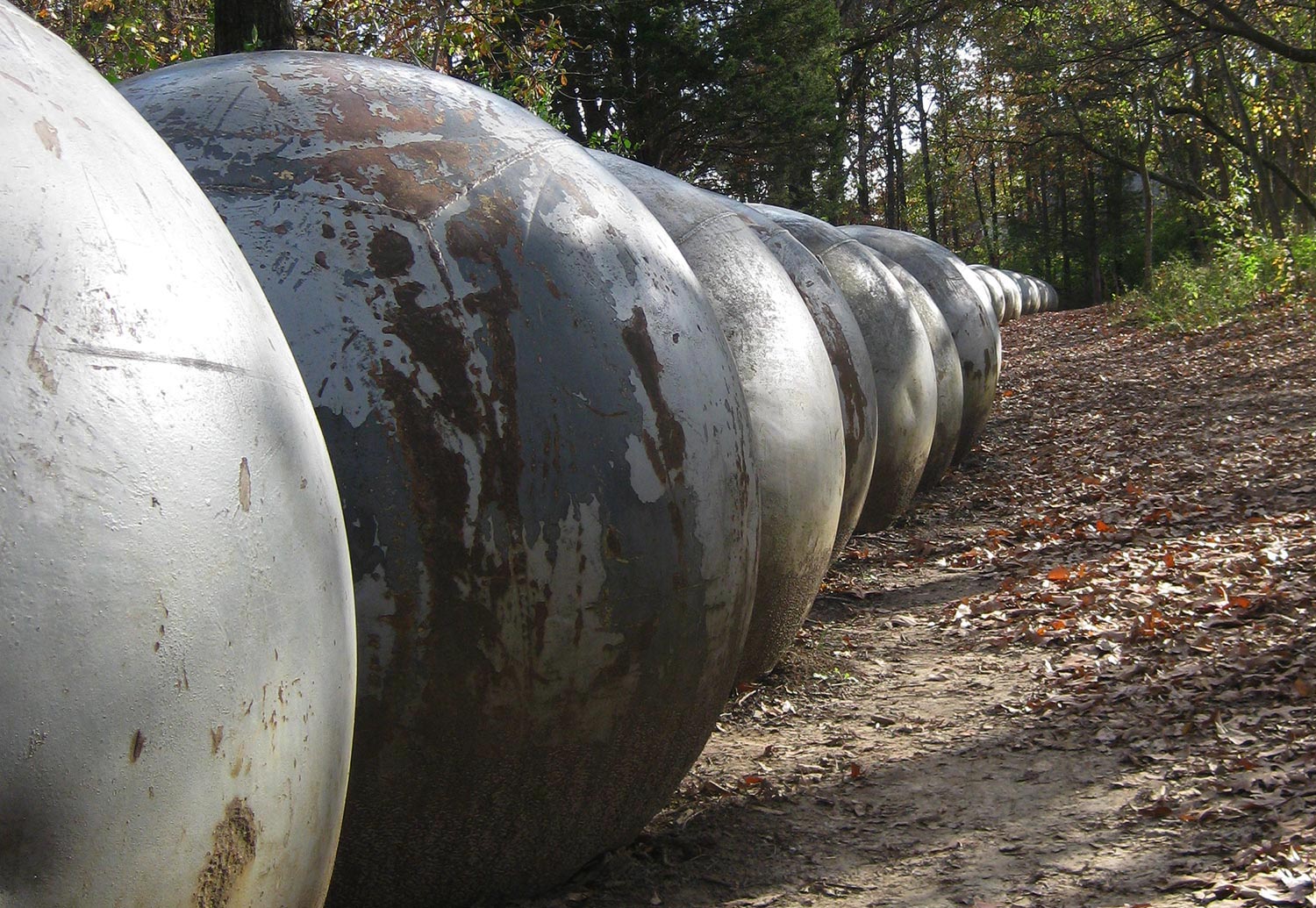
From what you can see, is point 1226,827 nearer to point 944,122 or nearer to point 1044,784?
point 1044,784

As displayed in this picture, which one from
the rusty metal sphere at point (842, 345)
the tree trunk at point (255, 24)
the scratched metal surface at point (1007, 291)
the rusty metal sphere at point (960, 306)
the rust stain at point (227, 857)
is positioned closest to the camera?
the rust stain at point (227, 857)

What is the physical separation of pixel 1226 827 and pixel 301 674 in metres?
2.74

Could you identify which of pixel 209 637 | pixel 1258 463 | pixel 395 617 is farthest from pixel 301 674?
pixel 1258 463

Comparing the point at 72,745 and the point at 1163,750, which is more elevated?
the point at 72,745

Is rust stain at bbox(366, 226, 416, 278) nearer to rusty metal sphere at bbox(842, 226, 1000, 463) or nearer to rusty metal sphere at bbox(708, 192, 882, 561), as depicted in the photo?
rusty metal sphere at bbox(708, 192, 882, 561)

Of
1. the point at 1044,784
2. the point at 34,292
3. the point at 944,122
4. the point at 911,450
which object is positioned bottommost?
the point at 1044,784

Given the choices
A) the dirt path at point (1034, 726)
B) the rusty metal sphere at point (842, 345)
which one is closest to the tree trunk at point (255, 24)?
the rusty metal sphere at point (842, 345)

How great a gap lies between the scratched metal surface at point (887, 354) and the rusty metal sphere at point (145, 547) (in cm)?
559

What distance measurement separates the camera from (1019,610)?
602 cm

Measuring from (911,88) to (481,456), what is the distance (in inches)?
2022

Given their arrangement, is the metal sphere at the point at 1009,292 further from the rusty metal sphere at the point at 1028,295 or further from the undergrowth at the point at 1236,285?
the undergrowth at the point at 1236,285

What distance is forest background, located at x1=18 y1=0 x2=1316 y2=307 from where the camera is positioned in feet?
35.1

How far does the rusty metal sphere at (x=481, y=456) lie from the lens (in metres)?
2.53

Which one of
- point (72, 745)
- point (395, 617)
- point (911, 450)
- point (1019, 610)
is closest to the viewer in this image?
point (72, 745)
